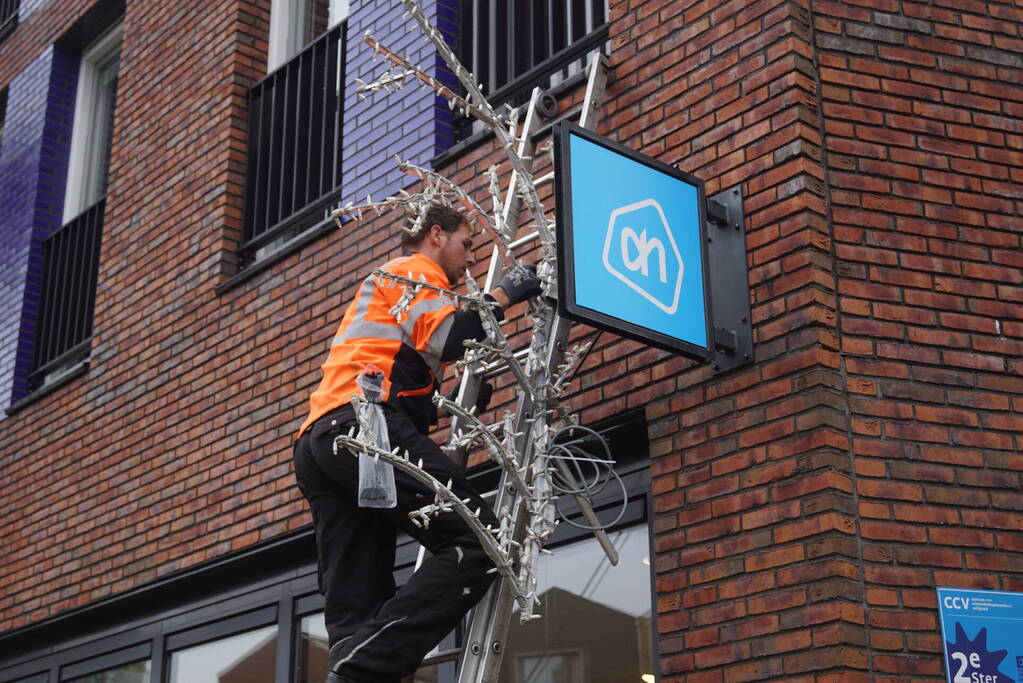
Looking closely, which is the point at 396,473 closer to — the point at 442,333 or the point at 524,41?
the point at 442,333

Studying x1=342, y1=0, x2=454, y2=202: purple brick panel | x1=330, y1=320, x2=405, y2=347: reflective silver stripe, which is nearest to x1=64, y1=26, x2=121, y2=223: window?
x1=342, y1=0, x2=454, y2=202: purple brick panel

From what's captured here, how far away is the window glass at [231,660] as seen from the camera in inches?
294

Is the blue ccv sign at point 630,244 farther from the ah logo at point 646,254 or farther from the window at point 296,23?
the window at point 296,23

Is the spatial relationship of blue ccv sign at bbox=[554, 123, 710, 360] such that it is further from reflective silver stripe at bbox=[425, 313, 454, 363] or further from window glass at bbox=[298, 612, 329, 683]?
window glass at bbox=[298, 612, 329, 683]

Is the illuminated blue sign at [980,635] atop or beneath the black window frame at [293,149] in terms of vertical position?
beneath

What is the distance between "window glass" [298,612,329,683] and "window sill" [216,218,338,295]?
6.47 feet

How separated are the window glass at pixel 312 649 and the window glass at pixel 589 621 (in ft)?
4.37

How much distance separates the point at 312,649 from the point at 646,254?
3052 mm

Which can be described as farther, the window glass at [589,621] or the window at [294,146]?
the window at [294,146]

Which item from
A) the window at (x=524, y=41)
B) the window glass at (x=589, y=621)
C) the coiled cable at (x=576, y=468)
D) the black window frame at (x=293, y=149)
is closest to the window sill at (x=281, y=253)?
the black window frame at (x=293, y=149)

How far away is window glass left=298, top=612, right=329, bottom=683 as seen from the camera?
281 inches

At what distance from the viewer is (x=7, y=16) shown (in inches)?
496

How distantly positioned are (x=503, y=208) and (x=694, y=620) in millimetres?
1640

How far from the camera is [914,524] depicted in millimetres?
5012
